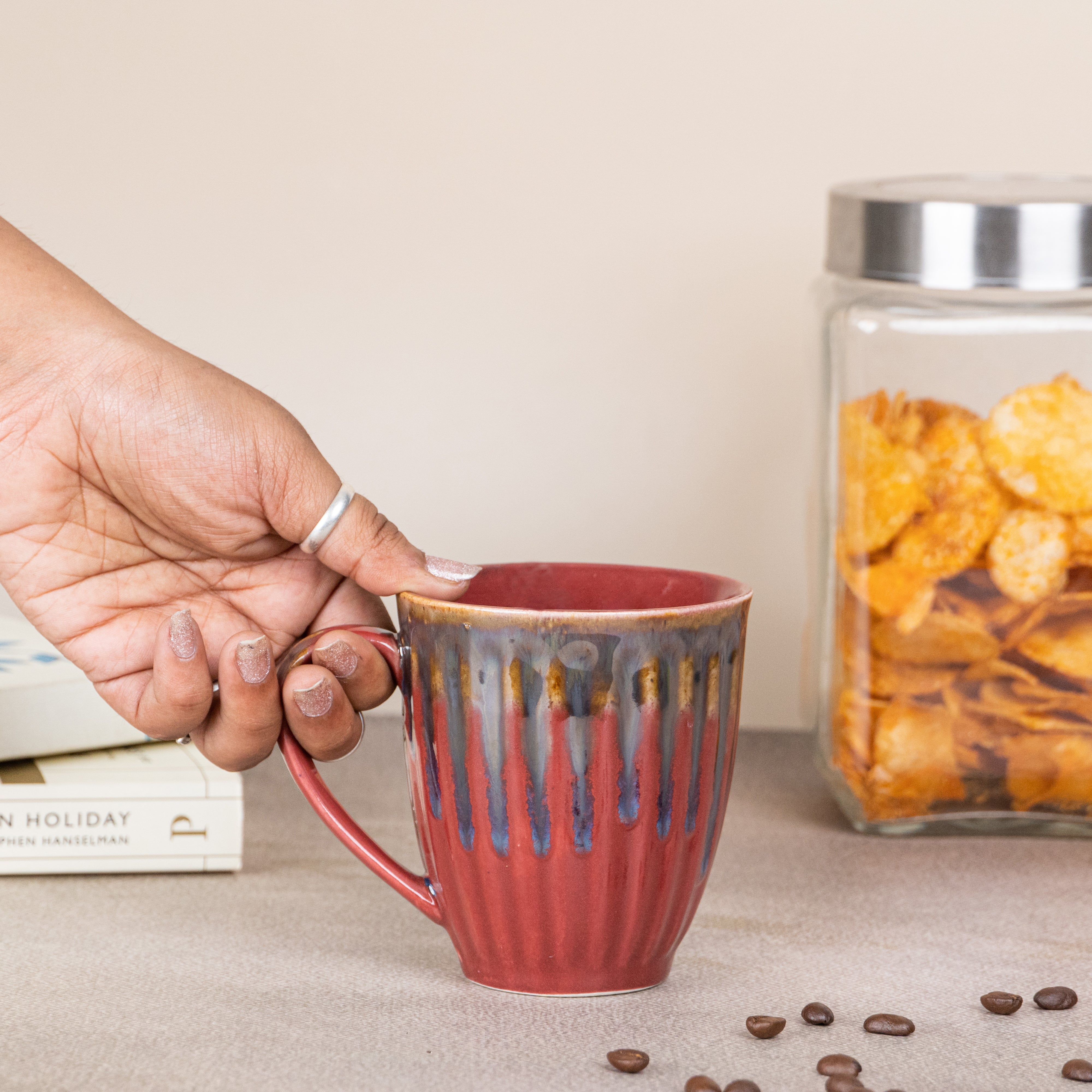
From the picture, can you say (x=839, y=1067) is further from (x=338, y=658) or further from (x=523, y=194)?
(x=523, y=194)

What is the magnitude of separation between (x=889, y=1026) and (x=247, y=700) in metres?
0.28

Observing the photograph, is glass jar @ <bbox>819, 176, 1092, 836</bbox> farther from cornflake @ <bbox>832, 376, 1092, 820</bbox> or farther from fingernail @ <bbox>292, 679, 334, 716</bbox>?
fingernail @ <bbox>292, 679, 334, 716</bbox>

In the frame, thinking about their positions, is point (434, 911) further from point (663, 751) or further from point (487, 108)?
point (487, 108)

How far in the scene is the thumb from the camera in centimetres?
56

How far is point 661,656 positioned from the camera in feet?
1.64

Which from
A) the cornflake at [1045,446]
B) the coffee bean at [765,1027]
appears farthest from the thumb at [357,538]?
the cornflake at [1045,446]

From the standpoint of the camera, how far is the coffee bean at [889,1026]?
20.1 inches

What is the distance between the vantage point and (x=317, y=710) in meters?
0.56

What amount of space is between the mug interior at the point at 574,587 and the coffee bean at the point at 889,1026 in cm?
18

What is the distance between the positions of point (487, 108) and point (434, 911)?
25.4 inches

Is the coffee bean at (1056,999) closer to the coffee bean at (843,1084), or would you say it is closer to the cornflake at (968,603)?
the coffee bean at (843,1084)

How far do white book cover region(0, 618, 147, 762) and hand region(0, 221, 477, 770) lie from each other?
0.20 feet

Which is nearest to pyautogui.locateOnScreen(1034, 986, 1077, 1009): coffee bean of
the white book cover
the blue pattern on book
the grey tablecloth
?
the grey tablecloth

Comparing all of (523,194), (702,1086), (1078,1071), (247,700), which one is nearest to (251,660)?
(247,700)
